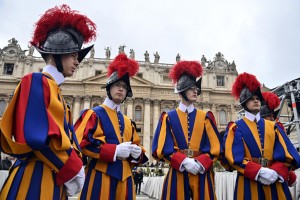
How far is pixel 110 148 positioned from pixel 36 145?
133 cm

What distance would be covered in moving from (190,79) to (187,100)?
0.37 metres

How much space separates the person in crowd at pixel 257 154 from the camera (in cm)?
337

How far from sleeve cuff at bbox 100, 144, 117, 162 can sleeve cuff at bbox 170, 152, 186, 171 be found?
826mm

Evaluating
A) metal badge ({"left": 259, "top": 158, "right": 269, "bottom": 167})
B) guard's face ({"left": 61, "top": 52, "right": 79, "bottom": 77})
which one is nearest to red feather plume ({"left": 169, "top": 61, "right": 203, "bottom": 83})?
metal badge ({"left": 259, "top": 158, "right": 269, "bottom": 167})

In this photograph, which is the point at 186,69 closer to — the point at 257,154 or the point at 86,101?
the point at 257,154

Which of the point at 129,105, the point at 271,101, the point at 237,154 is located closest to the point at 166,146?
the point at 237,154

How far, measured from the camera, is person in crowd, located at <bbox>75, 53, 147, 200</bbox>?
10.2ft

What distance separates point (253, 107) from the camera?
158 inches

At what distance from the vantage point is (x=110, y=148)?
10.3 feet

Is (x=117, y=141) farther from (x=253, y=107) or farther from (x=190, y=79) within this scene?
(x=253, y=107)

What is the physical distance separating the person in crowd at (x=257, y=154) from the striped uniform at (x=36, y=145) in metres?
2.29

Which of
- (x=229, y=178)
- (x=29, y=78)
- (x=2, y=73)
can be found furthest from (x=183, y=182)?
(x=2, y=73)

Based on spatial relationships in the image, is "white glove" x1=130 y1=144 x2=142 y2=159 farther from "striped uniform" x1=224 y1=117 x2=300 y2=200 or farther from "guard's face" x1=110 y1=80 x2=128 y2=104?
"striped uniform" x1=224 y1=117 x2=300 y2=200

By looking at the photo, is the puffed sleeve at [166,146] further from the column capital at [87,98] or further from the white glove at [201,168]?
the column capital at [87,98]
